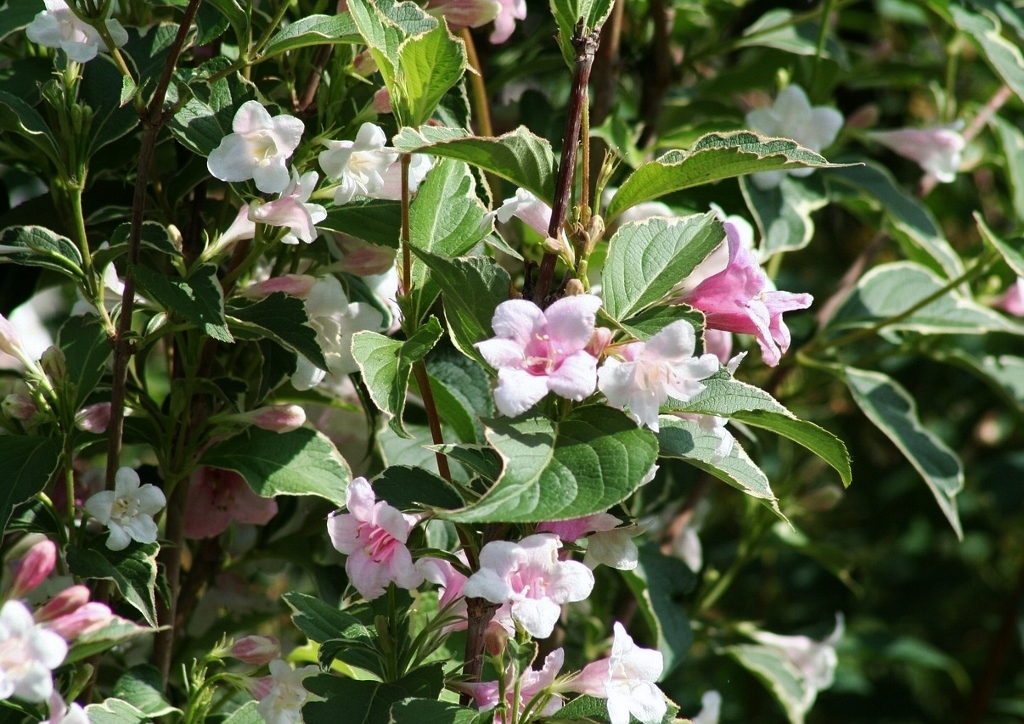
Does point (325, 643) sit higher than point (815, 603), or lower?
higher

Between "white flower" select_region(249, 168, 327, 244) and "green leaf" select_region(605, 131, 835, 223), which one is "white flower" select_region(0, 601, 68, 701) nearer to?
"white flower" select_region(249, 168, 327, 244)

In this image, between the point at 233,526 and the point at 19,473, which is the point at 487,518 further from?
the point at 233,526

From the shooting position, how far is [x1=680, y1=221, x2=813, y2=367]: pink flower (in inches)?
30.5

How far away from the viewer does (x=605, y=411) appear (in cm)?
73

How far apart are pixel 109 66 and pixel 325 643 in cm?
54

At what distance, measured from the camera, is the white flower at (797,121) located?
52.8 inches

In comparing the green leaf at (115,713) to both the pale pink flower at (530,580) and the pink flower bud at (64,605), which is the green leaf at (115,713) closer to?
the pink flower bud at (64,605)

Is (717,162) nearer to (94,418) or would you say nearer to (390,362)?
(390,362)

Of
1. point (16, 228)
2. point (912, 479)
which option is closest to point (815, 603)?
point (912, 479)

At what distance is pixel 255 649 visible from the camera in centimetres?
89

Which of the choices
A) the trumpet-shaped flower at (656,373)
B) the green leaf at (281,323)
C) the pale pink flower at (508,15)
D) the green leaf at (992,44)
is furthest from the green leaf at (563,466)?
the green leaf at (992,44)

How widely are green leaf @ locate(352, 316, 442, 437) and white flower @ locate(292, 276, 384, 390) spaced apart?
0.17 meters

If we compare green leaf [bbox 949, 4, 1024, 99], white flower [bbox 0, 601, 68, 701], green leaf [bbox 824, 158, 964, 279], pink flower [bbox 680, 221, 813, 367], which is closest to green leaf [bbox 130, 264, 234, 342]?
white flower [bbox 0, 601, 68, 701]

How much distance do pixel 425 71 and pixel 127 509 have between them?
0.41 metres
